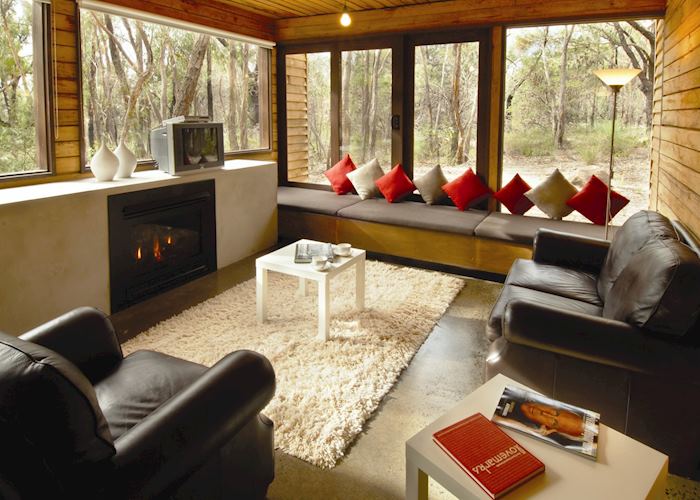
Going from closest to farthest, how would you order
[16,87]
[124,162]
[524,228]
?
[16,87], [124,162], [524,228]

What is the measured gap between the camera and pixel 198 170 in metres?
4.36

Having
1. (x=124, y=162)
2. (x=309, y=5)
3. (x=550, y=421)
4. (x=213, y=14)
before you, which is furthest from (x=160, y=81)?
(x=550, y=421)

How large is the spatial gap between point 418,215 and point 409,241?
0.25 meters

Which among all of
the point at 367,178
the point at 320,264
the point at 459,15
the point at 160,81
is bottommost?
the point at 320,264

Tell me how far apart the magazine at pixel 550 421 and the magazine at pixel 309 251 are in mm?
1865

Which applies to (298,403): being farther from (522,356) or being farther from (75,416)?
(75,416)

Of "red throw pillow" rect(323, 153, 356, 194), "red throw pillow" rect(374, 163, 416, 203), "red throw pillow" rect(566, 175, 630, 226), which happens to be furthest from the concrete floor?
"red throw pillow" rect(323, 153, 356, 194)

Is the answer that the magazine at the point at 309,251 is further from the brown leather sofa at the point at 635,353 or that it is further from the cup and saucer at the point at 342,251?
the brown leather sofa at the point at 635,353

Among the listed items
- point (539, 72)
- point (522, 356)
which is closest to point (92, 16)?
point (539, 72)

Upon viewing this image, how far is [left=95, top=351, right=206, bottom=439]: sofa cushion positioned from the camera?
166 cm

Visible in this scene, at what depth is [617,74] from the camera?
11.6 feet

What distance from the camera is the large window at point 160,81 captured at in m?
4.23

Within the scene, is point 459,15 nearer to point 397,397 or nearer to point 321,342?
point 321,342

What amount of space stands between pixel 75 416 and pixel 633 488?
1295 mm
